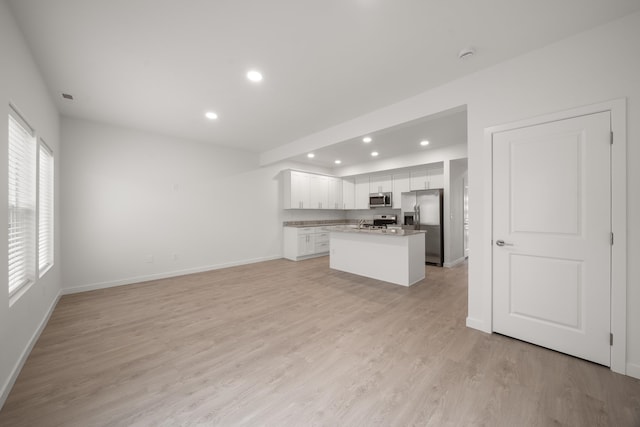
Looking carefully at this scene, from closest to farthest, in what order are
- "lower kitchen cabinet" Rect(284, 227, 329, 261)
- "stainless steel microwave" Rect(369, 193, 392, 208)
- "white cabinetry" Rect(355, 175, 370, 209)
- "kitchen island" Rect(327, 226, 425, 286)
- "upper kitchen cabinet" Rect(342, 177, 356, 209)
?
"kitchen island" Rect(327, 226, 425, 286), "lower kitchen cabinet" Rect(284, 227, 329, 261), "stainless steel microwave" Rect(369, 193, 392, 208), "white cabinetry" Rect(355, 175, 370, 209), "upper kitchen cabinet" Rect(342, 177, 356, 209)

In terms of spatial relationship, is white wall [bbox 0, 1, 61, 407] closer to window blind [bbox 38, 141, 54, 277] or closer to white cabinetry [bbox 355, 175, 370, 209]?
window blind [bbox 38, 141, 54, 277]

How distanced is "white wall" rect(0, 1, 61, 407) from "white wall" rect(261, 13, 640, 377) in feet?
12.4

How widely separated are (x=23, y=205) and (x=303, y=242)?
4.92m

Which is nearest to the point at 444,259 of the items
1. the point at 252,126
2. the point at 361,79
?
the point at 361,79

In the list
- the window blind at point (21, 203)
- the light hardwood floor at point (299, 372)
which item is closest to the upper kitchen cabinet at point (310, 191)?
the light hardwood floor at point (299, 372)

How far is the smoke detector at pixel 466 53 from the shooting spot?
2199 millimetres

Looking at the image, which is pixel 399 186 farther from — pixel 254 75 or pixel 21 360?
pixel 21 360

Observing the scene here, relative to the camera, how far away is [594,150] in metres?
1.95

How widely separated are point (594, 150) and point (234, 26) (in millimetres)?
3185

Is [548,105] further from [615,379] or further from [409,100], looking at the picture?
[615,379]

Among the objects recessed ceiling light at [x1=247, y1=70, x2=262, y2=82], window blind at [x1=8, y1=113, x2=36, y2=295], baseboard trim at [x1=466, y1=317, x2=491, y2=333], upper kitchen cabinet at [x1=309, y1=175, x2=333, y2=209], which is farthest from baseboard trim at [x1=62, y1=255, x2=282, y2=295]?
baseboard trim at [x1=466, y1=317, x2=491, y2=333]

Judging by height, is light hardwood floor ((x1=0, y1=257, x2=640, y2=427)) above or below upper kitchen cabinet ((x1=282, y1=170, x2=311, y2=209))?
below

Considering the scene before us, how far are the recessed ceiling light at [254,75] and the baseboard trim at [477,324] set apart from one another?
3.63m

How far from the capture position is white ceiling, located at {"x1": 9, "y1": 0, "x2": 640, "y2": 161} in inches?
70.4
